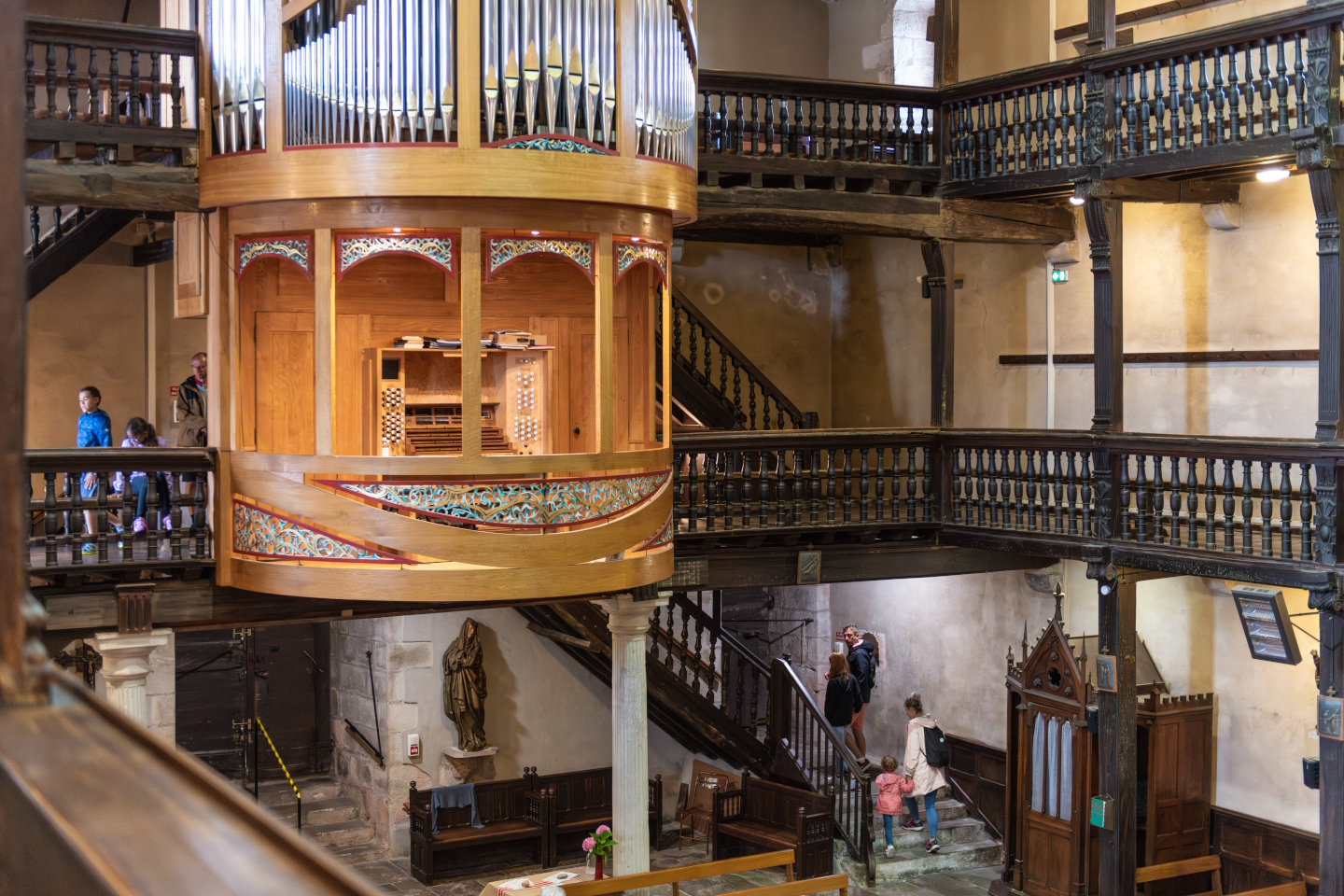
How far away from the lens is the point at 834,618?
1758 centimetres

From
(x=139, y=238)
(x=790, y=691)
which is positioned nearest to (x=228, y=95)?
(x=139, y=238)

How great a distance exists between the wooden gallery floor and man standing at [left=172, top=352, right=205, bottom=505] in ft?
14.7

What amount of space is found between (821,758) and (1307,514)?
599 centimetres

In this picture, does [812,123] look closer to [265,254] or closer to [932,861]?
[265,254]

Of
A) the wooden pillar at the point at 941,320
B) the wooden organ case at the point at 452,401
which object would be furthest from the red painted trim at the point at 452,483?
the wooden pillar at the point at 941,320

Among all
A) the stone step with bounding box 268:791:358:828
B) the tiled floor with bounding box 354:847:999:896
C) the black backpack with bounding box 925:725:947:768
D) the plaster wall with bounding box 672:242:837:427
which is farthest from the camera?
the plaster wall with bounding box 672:242:837:427

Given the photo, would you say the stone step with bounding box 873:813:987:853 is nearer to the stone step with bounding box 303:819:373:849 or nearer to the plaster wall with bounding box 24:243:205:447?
the stone step with bounding box 303:819:373:849

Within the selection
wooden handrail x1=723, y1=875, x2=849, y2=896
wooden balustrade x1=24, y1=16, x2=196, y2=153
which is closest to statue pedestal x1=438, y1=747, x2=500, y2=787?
wooden handrail x1=723, y1=875, x2=849, y2=896

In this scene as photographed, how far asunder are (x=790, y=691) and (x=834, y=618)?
10.3ft

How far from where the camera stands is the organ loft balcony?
9227 millimetres

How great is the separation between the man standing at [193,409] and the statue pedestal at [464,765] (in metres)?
4.68

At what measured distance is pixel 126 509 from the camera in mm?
9812

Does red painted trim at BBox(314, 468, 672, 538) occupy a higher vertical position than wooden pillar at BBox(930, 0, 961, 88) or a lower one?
lower

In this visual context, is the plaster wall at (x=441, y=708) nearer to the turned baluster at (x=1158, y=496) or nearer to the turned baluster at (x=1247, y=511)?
the turned baluster at (x=1158, y=496)
